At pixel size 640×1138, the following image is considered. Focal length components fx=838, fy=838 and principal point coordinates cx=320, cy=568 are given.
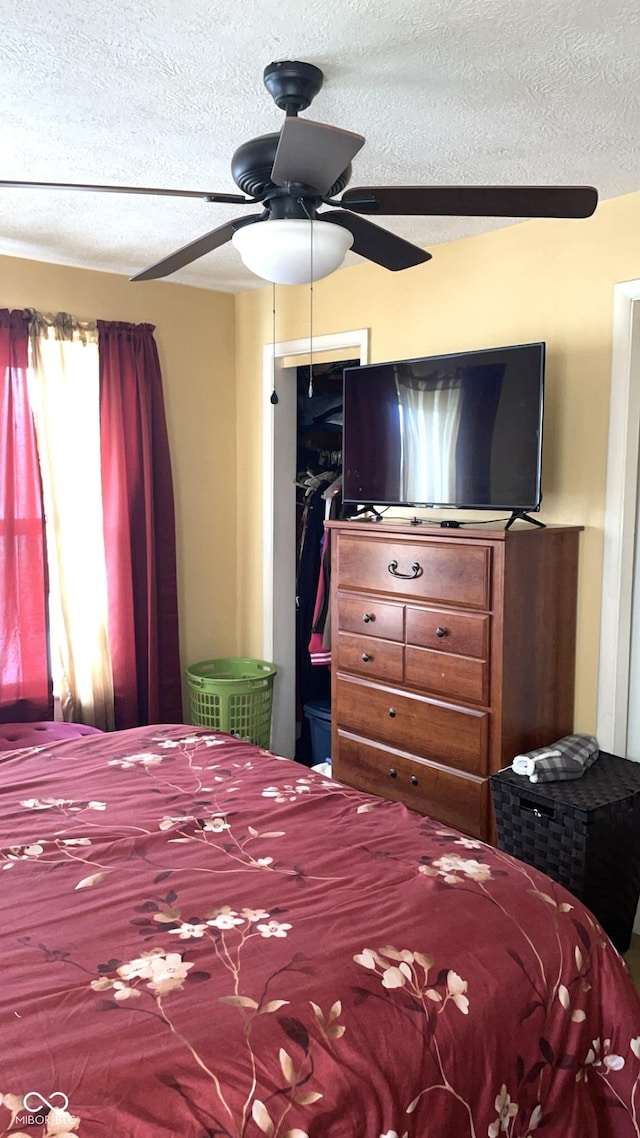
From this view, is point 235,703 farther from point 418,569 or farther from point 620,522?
point 620,522

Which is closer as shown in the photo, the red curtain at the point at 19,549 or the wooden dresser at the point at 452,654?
the wooden dresser at the point at 452,654

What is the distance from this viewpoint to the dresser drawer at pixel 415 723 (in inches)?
115

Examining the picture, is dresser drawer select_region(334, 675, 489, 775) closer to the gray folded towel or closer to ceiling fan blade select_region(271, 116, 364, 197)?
the gray folded towel

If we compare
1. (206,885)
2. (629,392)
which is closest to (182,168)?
(629,392)

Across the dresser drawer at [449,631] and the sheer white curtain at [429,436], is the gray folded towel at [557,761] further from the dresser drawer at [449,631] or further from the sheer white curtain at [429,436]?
the sheer white curtain at [429,436]

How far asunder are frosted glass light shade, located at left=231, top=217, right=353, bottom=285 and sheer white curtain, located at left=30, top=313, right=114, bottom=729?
2079mm

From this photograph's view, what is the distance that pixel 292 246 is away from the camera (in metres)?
1.79

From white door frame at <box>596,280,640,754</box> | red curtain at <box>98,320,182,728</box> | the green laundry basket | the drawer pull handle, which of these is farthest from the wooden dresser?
red curtain at <box>98,320,182,728</box>

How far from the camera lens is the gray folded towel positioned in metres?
2.73

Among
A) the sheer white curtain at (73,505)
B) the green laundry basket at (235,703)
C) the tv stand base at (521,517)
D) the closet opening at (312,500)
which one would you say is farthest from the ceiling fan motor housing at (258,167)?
the green laundry basket at (235,703)

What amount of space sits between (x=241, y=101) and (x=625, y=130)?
3.48ft

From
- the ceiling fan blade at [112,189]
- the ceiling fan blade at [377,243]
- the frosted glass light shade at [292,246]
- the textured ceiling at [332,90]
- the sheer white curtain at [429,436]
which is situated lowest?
the sheer white curtain at [429,436]

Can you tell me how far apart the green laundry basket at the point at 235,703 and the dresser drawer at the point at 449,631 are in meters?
1.26

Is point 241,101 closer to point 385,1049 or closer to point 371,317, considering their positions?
point 371,317
